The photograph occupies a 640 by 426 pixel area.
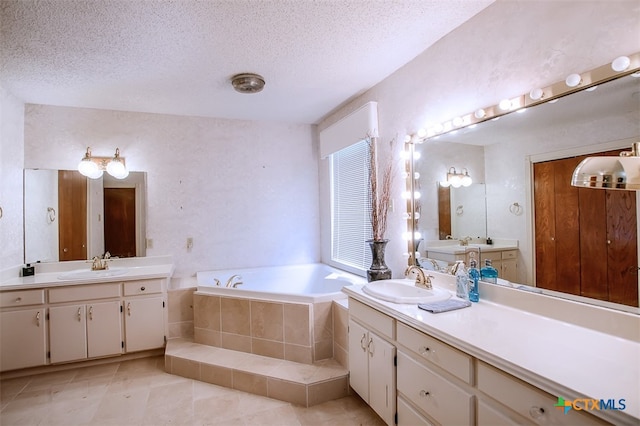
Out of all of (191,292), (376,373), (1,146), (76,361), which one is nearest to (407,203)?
(376,373)

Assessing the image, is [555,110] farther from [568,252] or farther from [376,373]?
[376,373]

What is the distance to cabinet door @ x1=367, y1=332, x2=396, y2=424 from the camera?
1.67m

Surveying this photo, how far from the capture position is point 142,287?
9.45 ft

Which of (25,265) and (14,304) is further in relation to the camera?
(25,265)

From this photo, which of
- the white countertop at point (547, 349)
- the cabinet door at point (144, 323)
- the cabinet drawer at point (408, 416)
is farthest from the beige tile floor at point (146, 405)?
the white countertop at point (547, 349)

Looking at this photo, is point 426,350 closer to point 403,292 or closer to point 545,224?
point 403,292

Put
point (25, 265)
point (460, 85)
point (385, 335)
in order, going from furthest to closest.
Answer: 1. point (25, 265)
2. point (460, 85)
3. point (385, 335)

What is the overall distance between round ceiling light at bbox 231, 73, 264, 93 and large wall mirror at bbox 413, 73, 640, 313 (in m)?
1.54

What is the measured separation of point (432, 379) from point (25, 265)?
3.72 meters

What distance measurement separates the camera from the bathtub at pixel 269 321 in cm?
247

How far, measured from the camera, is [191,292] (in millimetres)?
3047

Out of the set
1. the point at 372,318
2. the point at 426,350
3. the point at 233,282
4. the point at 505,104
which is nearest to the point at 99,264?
the point at 233,282

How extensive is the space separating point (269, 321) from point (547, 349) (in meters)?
1.97

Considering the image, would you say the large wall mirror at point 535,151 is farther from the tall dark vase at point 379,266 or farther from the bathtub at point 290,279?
the bathtub at point 290,279
